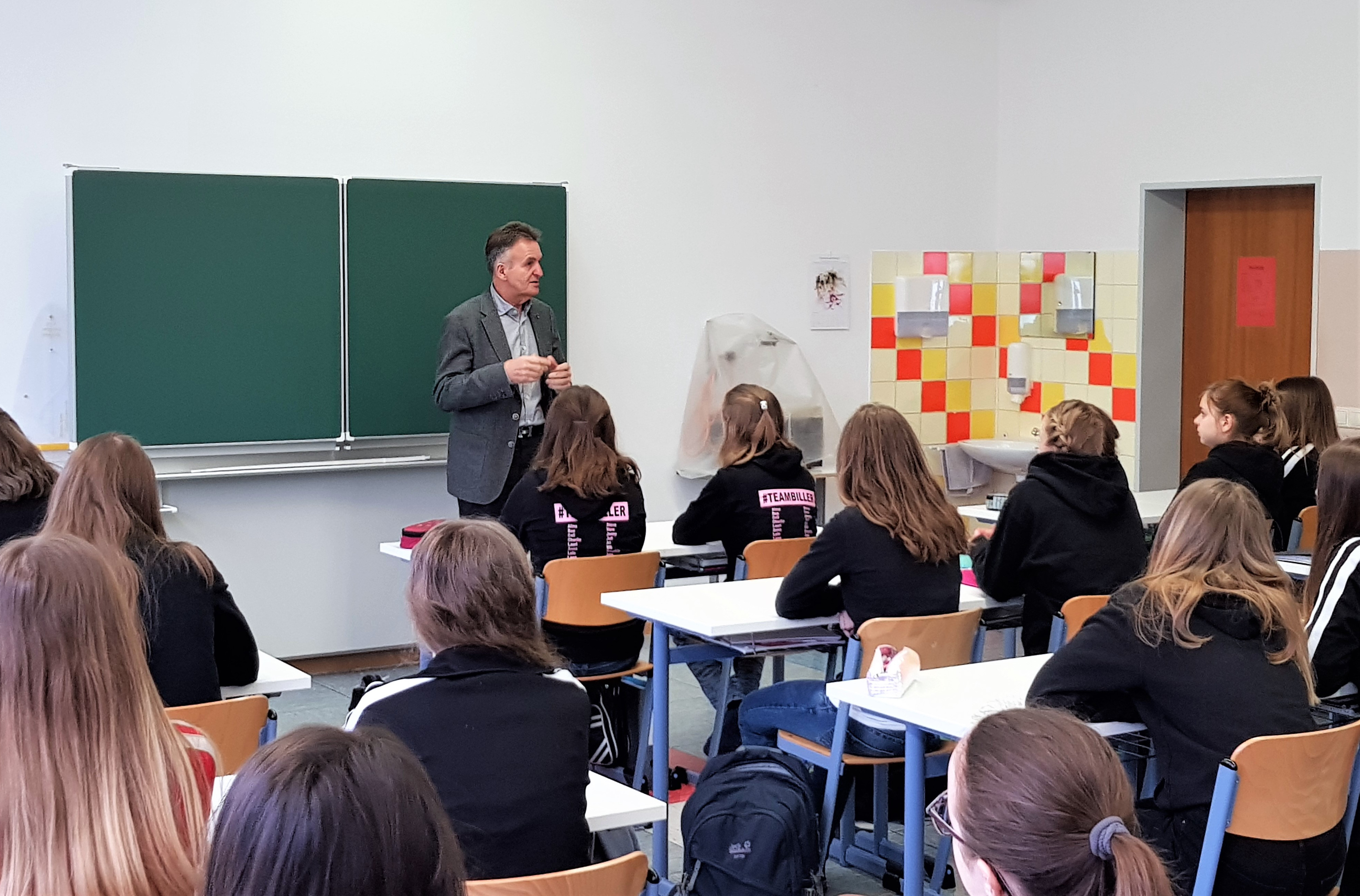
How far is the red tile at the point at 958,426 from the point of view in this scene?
7574mm

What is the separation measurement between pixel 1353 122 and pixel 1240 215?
789mm

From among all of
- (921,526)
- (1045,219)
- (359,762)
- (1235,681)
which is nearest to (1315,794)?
(1235,681)

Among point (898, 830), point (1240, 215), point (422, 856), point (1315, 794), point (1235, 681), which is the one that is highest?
point (1240, 215)

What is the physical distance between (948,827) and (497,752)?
87cm

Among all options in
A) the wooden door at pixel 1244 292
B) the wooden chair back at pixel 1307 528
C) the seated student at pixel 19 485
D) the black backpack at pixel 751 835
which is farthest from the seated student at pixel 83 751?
the wooden door at pixel 1244 292

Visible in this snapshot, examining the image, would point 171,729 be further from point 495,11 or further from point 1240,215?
point 1240,215

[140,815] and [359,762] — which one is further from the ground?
[359,762]

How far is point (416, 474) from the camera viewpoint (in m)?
6.07

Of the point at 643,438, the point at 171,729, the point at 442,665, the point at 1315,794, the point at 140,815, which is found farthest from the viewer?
the point at 643,438

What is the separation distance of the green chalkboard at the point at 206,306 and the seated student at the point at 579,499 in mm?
1475

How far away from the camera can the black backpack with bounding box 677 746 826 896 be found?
3.20 m

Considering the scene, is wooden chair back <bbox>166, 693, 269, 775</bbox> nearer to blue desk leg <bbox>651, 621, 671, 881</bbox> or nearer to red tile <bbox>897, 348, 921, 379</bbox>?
blue desk leg <bbox>651, 621, 671, 881</bbox>

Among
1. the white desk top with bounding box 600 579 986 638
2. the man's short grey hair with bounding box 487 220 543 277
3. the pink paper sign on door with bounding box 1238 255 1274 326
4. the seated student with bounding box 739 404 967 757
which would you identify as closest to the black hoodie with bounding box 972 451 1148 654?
the white desk top with bounding box 600 579 986 638

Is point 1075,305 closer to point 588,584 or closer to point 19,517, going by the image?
point 588,584
